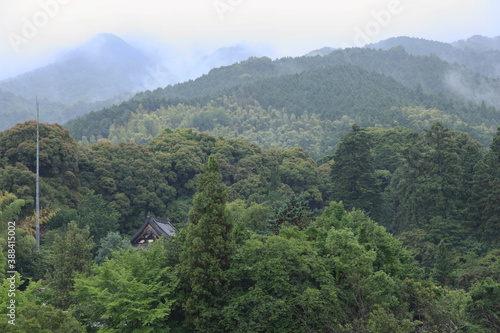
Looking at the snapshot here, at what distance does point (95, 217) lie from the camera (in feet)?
115

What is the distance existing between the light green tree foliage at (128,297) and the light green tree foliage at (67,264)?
14.2 feet

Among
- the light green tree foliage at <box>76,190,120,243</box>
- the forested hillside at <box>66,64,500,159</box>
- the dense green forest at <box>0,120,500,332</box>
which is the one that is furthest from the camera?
the forested hillside at <box>66,64,500,159</box>

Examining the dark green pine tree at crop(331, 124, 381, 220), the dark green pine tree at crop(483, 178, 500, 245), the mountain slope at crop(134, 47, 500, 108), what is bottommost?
→ the dark green pine tree at crop(483, 178, 500, 245)

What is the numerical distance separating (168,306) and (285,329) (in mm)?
3799

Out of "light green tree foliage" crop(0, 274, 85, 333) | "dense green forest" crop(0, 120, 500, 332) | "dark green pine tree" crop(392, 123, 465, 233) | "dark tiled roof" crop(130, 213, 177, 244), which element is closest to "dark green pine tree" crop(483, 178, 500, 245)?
"dense green forest" crop(0, 120, 500, 332)

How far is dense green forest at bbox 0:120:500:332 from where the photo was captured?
17.0 metres

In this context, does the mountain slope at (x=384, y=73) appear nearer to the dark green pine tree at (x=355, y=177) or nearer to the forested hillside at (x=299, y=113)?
the forested hillside at (x=299, y=113)

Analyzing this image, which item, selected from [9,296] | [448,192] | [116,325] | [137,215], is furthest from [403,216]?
[9,296]

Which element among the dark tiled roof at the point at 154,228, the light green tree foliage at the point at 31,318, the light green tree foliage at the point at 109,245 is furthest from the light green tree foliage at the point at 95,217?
the light green tree foliage at the point at 31,318

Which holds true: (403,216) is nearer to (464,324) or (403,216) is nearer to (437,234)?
(437,234)

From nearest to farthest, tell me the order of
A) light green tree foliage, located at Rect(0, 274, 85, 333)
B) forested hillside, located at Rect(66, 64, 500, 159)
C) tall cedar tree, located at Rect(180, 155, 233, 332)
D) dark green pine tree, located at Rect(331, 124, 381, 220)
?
1. light green tree foliage, located at Rect(0, 274, 85, 333)
2. tall cedar tree, located at Rect(180, 155, 233, 332)
3. dark green pine tree, located at Rect(331, 124, 381, 220)
4. forested hillside, located at Rect(66, 64, 500, 159)

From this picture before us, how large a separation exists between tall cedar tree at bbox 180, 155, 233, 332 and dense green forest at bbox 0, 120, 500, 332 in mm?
49

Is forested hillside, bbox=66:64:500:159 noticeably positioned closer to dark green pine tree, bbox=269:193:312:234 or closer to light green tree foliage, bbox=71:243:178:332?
dark green pine tree, bbox=269:193:312:234

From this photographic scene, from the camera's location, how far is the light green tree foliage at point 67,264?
71.9ft
